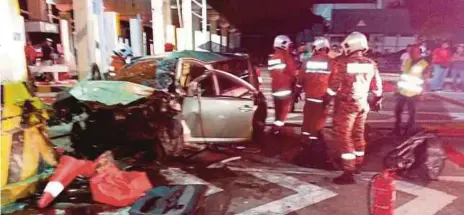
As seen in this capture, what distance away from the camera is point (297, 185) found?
210 inches

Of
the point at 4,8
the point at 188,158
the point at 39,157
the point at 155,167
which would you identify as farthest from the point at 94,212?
the point at 4,8

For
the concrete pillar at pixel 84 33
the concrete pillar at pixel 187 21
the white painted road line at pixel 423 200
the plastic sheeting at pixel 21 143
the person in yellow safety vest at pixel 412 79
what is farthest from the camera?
the concrete pillar at pixel 187 21

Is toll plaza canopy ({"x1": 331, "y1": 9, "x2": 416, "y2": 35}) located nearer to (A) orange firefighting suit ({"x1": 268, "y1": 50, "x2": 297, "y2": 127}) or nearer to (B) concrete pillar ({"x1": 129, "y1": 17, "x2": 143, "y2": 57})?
(B) concrete pillar ({"x1": 129, "y1": 17, "x2": 143, "y2": 57})

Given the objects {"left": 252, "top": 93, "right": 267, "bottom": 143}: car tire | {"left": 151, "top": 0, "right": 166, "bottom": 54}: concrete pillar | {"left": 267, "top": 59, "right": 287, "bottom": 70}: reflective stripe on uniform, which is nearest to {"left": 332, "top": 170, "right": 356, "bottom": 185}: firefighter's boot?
{"left": 252, "top": 93, "right": 267, "bottom": 143}: car tire

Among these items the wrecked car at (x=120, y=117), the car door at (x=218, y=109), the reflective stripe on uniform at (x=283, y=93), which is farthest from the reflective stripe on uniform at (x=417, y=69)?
the wrecked car at (x=120, y=117)

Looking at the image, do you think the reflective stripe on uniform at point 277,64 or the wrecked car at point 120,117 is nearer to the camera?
the wrecked car at point 120,117

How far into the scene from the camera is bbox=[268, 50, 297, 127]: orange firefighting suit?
7.09 m

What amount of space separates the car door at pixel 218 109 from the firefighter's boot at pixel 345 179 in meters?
1.59

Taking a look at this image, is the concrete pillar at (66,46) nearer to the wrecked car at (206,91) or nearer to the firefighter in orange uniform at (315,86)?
the wrecked car at (206,91)

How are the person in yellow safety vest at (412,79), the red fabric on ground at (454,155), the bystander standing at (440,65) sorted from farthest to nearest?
the bystander standing at (440,65) → the person in yellow safety vest at (412,79) → the red fabric on ground at (454,155)

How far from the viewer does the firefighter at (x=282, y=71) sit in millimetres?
7086

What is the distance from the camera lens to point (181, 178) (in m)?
5.64

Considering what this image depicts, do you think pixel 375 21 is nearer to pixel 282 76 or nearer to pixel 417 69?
pixel 417 69

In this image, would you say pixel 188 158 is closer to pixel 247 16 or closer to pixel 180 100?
pixel 180 100
